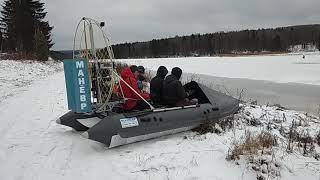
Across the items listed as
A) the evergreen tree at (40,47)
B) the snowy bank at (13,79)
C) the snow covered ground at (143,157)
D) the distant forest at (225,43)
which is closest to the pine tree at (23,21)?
the evergreen tree at (40,47)

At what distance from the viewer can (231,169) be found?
5871 millimetres

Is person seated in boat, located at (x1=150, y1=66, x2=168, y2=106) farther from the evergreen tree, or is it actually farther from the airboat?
the evergreen tree

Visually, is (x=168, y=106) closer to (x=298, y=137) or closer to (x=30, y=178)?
(x=298, y=137)

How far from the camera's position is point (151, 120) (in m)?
7.31

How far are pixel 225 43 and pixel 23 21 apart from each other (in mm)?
82962

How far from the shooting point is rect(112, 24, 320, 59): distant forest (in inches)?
4331

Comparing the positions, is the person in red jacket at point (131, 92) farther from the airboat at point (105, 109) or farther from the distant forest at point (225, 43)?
the distant forest at point (225, 43)

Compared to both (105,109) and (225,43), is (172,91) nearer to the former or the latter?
(105,109)

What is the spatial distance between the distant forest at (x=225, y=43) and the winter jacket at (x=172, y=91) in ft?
328

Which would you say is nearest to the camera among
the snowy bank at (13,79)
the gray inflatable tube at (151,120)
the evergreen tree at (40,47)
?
the gray inflatable tube at (151,120)

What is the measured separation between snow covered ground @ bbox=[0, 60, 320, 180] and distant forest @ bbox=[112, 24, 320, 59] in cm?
9994

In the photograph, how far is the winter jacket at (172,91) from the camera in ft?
26.4

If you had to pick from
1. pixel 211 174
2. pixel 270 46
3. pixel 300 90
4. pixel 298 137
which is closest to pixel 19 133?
pixel 211 174

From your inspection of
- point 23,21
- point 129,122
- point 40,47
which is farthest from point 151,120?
point 23,21
